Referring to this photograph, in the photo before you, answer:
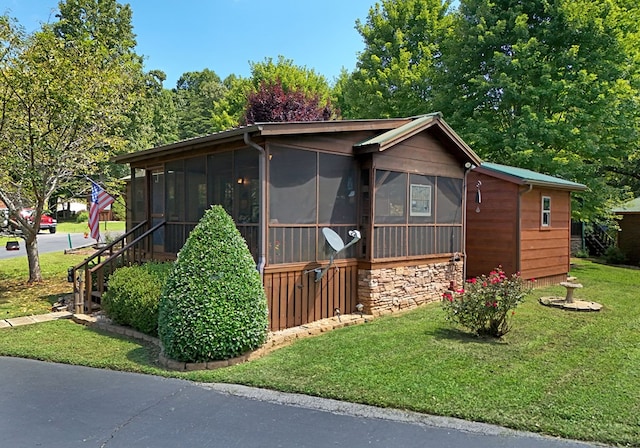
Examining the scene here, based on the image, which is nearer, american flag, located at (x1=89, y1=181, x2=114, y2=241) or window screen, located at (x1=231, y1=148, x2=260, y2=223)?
window screen, located at (x1=231, y1=148, x2=260, y2=223)

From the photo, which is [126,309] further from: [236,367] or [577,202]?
[577,202]

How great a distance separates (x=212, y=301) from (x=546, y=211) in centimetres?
1032

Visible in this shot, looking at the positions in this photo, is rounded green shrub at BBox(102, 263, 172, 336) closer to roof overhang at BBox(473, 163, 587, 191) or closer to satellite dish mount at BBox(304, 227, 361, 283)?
satellite dish mount at BBox(304, 227, 361, 283)

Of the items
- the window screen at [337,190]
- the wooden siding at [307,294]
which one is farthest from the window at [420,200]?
the wooden siding at [307,294]

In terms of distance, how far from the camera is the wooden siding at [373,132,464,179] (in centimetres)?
818

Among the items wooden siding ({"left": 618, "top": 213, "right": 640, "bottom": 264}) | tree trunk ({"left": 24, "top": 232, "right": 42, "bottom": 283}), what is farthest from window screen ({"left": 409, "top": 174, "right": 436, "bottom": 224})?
wooden siding ({"left": 618, "top": 213, "right": 640, "bottom": 264})

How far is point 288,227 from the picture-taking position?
6891 mm

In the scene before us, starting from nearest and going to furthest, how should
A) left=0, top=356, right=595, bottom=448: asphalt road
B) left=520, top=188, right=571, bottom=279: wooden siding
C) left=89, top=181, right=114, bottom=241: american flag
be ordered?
left=0, top=356, right=595, bottom=448: asphalt road < left=89, top=181, right=114, bottom=241: american flag < left=520, top=188, right=571, bottom=279: wooden siding

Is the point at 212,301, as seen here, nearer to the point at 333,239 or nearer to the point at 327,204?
the point at 333,239

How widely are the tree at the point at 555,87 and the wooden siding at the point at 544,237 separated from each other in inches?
87.0

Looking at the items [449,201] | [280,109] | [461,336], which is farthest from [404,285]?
[280,109]

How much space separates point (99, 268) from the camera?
8.59 m

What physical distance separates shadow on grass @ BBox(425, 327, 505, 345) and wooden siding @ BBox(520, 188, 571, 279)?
17.2 ft

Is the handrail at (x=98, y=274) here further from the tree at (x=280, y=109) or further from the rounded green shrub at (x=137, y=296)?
the tree at (x=280, y=109)
